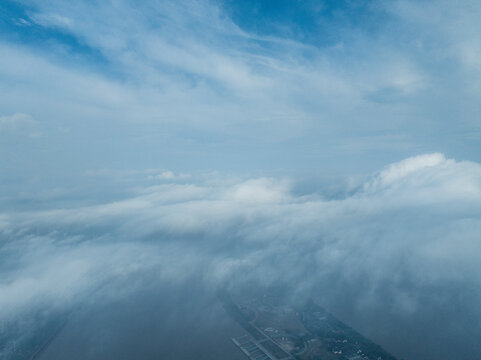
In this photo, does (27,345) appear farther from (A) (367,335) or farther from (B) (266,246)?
(B) (266,246)

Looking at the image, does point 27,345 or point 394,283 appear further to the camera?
point 394,283

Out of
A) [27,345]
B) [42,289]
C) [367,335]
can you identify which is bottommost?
[367,335]

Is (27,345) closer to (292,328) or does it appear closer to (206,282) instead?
(206,282)

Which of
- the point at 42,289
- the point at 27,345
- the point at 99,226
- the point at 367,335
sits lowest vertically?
the point at 367,335

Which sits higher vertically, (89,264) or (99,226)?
(99,226)

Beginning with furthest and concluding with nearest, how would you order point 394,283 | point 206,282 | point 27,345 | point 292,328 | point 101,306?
point 206,282 → point 394,283 → point 101,306 → point 292,328 → point 27,345

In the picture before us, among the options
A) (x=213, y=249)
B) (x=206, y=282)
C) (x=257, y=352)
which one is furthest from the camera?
(x=213, y=249)

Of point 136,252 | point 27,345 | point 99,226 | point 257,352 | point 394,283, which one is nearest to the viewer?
point 257,352

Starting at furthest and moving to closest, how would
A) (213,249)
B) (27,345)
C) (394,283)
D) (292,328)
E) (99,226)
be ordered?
(99,226) < (213,249) < (394,283) < (292,328) < (27,345)

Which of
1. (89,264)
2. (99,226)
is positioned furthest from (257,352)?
(99,226)

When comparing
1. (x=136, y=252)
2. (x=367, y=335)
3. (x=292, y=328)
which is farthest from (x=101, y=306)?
(x=367, y=335)
